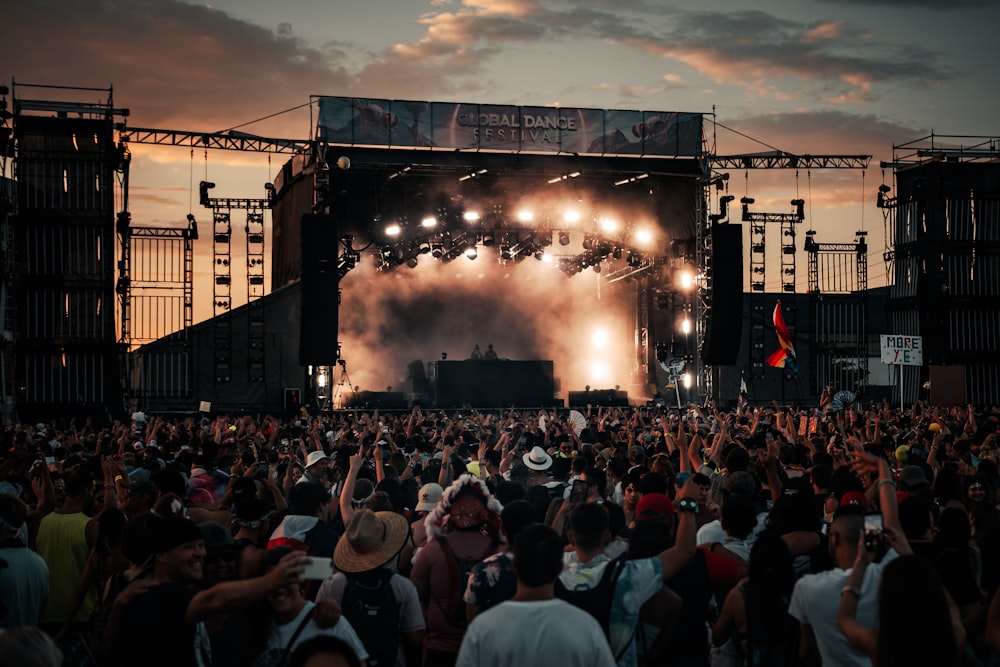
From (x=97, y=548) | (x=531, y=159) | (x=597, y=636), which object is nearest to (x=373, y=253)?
(x=531, y=159)

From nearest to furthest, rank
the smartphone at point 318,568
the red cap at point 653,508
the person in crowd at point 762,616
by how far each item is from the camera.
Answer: the smartphone at point 318,568
the person in crowd at point 762,616
the red cap at point 653,508

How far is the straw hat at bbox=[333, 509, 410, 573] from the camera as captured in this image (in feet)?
17.5

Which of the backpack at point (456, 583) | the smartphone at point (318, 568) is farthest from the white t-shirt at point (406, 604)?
the smartphone at point (318, 568)

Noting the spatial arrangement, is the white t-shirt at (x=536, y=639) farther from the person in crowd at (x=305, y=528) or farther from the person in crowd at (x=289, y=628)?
the person in crowd at (x=305, y=528)

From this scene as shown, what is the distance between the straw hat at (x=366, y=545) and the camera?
5320mm

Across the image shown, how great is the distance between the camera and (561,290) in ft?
167

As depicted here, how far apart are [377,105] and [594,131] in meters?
7.47

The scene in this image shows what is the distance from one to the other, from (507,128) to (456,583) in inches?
1283

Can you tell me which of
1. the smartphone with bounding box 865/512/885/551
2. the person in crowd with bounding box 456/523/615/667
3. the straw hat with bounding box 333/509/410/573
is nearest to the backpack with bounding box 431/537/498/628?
the straw hat with bounding box 333/509/410/573

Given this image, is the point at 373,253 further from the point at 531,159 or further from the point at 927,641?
the point at 927,641

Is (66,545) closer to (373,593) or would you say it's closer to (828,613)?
(373,593)

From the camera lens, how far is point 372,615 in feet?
17.6

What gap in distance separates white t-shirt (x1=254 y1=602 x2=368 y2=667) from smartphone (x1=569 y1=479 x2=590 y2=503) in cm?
325

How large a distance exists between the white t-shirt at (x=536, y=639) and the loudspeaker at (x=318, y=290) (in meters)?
26.7
